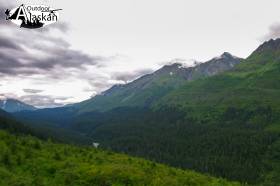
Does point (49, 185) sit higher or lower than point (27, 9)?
lower

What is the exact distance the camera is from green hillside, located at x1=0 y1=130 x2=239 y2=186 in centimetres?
4230

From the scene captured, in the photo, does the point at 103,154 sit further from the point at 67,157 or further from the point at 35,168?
the point at 35,168

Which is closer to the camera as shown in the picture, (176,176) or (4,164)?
(4,164)

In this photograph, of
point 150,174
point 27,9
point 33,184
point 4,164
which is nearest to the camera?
point 33,184

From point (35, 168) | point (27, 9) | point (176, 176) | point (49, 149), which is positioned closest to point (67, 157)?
point (49, 149)

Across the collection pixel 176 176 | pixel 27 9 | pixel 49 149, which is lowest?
pixel 176 176

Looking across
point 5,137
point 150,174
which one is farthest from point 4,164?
point 150,174

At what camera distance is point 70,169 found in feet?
150

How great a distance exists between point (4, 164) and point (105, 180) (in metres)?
10.4

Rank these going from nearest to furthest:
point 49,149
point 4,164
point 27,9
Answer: point 4,164, point 49,149, point 27,9

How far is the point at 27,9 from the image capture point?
6612 centimetres

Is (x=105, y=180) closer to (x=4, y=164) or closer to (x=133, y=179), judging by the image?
(x=133, y=179)

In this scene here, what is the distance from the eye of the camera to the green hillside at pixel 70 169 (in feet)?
139

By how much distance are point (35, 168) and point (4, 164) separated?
339 centimetres
